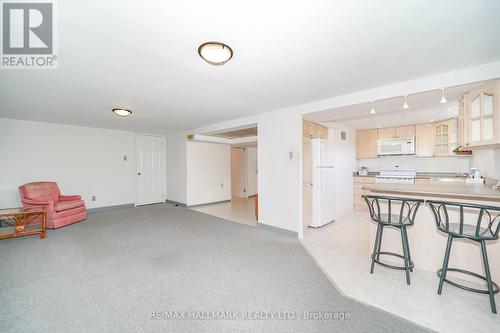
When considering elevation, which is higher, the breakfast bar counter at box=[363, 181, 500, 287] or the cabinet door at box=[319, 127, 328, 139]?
the cabinet door at box=[319, 127, 328, 139]

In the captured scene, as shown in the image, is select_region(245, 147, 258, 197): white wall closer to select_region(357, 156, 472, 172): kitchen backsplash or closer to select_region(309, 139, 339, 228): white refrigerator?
select_region(357, 156, 472, 172): kitchen backsplash

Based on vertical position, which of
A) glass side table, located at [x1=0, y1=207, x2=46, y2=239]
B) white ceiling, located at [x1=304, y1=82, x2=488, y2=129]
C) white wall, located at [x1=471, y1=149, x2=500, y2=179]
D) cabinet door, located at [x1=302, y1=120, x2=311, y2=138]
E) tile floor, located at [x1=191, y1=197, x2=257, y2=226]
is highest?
white ceiling, located at [x1=304, y1=82, x2=488, y2=129]

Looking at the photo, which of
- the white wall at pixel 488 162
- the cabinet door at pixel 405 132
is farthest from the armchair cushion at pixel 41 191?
the cabinet door at pixel 405 132

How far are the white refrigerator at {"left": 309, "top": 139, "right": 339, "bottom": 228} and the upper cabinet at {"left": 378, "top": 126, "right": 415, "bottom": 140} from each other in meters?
2.28

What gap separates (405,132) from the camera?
209 inches

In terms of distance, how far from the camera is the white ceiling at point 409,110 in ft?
8.75

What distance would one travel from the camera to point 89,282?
2.25 metres

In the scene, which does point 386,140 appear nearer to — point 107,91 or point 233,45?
point 233,45

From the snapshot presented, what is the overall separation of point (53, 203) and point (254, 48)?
5.08m

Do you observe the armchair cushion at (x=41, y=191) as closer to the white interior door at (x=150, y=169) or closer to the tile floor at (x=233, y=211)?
the white interior door at (x=150, y=169)

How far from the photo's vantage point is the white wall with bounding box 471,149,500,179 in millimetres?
2736

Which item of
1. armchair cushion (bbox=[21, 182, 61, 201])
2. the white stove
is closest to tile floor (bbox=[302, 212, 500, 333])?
the white stove

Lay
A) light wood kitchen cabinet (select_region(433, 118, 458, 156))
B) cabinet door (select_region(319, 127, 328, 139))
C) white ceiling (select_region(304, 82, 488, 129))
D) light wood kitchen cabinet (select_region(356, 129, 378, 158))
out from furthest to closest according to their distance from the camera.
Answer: light wood kitchen cabinet (select_region(356, 129, 378, 158)), light wood kitchen cabinet (select_region(433, 118, 458, 156)), cabinet door (select_region(319, 127, 328, 139)), white ceiling (select_region(304, 82, 488, 129))

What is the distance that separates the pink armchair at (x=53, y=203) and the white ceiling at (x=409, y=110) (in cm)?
540
